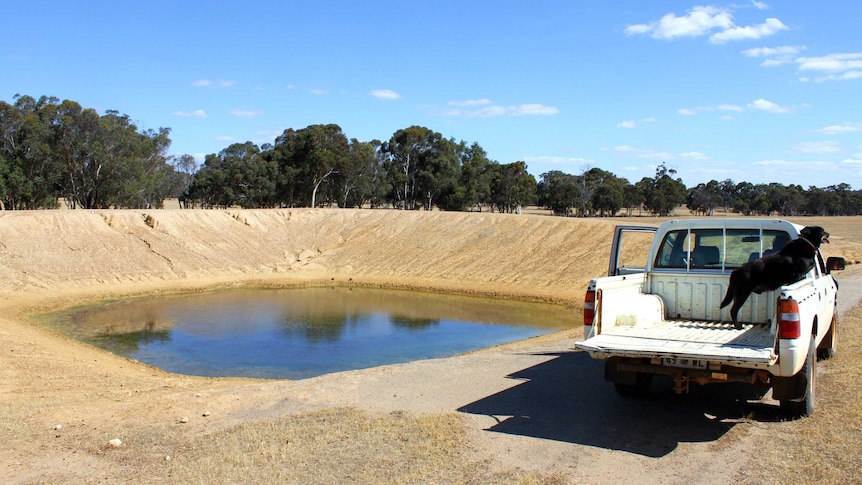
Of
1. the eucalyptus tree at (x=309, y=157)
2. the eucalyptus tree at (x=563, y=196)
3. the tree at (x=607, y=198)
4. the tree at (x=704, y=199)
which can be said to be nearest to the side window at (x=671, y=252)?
the eucalyptus tree at (x=309, y=157)

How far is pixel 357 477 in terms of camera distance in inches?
221

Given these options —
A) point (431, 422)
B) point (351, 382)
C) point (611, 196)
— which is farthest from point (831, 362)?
point (611, 196)

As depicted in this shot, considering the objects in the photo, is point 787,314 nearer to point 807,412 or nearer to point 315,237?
point 807,412

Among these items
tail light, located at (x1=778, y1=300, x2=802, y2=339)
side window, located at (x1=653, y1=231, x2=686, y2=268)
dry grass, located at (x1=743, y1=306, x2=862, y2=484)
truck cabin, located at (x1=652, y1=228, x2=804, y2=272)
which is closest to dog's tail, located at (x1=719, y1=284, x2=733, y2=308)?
truck cabin, located at (x1=652, y1=228, x2=804, y2=272)

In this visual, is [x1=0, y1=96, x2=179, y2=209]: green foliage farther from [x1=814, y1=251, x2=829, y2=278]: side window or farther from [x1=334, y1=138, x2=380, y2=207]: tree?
[x1=814, y1=251, x2=829, y2=278]: side window

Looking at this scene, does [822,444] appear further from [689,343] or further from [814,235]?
[814,235]

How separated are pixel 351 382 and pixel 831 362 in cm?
691

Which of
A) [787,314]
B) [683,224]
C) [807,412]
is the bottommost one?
[807,412]

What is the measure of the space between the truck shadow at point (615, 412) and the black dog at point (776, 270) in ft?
3.85

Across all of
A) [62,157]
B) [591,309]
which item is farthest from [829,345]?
[62,157]

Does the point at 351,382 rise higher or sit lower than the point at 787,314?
lower

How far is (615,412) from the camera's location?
24.0 ft

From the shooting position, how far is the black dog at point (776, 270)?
720 centimetres

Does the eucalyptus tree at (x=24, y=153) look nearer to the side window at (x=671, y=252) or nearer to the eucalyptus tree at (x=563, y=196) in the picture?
the side window at (x=671, y=252)
